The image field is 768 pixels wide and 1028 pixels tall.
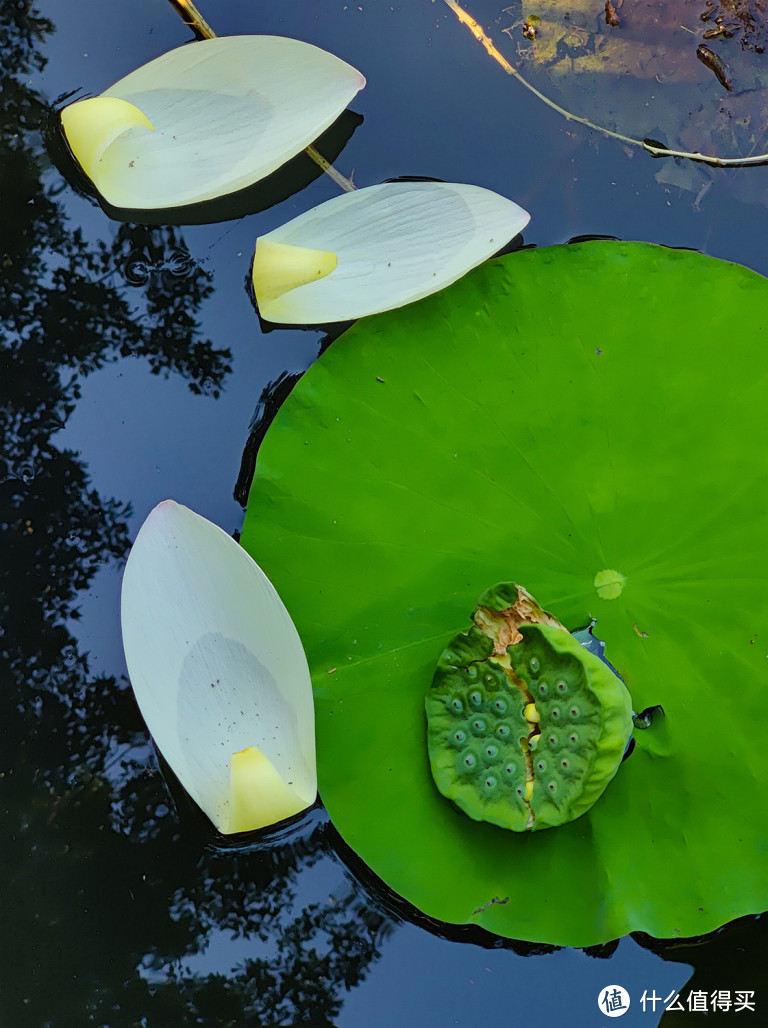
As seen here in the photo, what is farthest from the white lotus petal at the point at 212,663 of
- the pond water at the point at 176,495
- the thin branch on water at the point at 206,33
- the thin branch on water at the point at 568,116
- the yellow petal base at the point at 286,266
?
the thin branch on water at the point at 568,116

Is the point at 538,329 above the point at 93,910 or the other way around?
above

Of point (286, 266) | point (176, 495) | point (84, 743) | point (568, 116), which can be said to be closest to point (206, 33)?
point (286, 266)

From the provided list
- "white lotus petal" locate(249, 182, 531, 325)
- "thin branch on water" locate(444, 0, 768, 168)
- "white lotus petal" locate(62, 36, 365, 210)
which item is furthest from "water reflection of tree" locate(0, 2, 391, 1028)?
"thin branch on water" locate(444, 0, 768, 168)

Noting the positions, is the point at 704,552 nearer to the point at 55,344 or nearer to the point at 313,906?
the point at 313,906

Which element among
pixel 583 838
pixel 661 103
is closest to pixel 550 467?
pixel 583 838

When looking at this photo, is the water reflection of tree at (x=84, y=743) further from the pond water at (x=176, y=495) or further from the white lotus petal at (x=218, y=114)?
the white lotus petal at (x=218, y=114)

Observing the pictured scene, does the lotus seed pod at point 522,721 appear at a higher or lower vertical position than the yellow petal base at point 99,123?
lower

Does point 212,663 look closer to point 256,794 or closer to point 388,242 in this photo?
point 256,794
